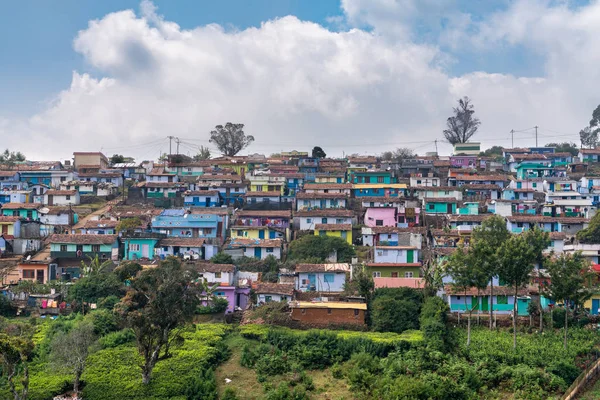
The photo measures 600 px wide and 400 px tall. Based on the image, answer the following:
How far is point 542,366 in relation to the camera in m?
27.1

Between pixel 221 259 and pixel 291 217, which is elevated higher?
pixel 291 217

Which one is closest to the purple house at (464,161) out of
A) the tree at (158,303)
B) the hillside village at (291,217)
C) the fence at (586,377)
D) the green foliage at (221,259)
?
the hillside village at (291,217)

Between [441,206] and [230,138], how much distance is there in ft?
104

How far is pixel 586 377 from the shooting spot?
86.8 feet

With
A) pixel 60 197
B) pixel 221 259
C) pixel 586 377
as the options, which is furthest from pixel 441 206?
pixel 60 197

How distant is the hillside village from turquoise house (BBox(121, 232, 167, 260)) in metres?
0.08

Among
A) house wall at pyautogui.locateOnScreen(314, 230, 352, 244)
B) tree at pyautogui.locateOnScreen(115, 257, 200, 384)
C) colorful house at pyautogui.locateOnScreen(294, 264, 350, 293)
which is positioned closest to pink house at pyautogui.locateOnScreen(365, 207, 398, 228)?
house wall at pyautogui.locateOnScreen(314, 230, 352, 244)

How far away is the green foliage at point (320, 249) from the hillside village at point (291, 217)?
0.65 metres

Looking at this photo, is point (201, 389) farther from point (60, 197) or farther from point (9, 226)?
point (60, 197)

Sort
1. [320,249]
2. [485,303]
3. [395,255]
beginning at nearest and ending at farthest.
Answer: [485,303]
[395,255]
[320,249]

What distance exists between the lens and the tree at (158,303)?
2484 cm

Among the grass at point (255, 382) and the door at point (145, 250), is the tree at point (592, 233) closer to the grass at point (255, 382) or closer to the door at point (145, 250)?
the grass at point (255, 382)

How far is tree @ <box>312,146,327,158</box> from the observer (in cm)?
7156

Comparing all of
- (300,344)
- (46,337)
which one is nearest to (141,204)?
(46,337)
